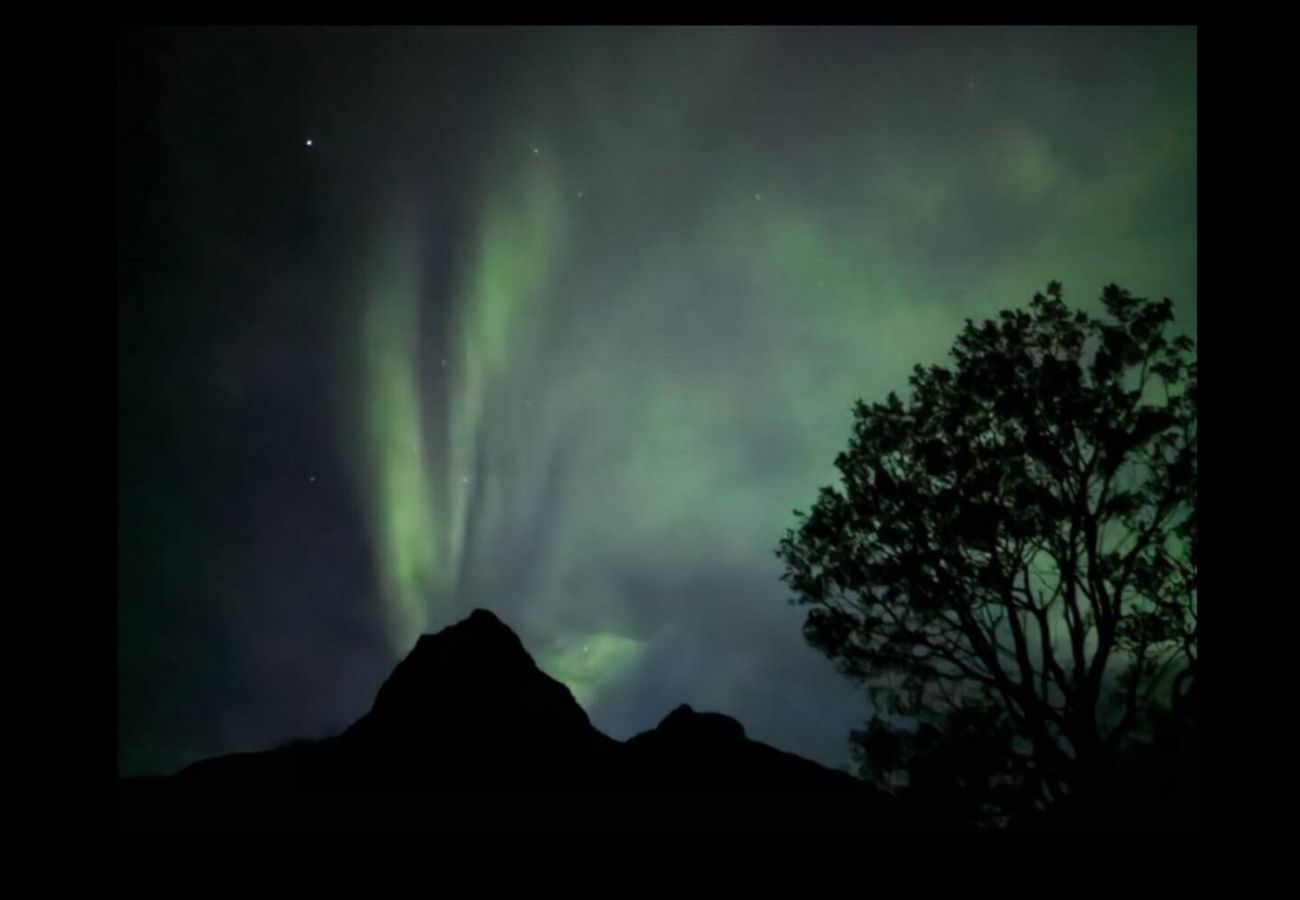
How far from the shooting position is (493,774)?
→ 793 cm

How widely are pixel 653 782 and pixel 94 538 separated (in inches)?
250

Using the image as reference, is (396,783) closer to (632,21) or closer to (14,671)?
(14,671)

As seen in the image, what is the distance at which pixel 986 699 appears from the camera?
24.6ft

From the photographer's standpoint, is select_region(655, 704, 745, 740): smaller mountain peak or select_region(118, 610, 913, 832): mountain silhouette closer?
select_region(118, 610, 913, 832): mountain silhouette

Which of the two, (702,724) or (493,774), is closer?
(493,774)

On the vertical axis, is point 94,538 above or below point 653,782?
above

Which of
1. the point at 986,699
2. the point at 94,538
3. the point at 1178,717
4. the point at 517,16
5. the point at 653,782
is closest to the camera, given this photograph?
the point at 517,16

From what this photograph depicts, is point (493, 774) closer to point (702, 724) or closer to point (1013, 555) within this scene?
point (702, 724)

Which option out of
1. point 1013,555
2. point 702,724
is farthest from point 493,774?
point 1013,555

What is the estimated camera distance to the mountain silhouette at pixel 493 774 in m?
7.08

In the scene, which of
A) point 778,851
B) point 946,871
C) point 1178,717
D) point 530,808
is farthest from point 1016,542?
point 530,808

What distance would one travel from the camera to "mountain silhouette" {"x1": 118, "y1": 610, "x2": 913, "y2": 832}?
7082 mm

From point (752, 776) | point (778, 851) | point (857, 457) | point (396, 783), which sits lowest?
point (778, 851)

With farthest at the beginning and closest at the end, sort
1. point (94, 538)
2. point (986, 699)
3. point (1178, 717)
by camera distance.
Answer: point (986, 699)
point (1178, 717)
point (94, 538)
